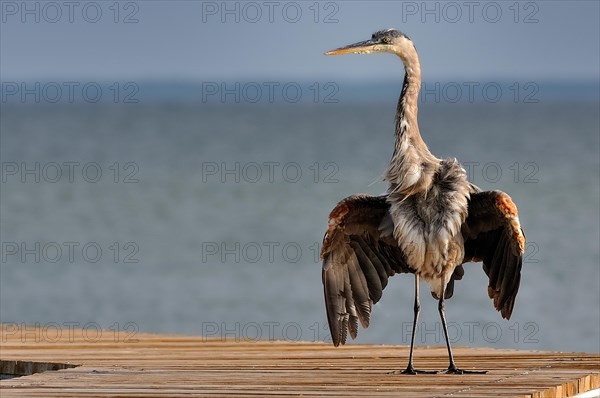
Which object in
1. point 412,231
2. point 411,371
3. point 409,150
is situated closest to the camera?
point 411,371

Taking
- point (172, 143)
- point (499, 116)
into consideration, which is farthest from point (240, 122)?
point (172, 143)

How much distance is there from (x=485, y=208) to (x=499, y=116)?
84654 millimetres

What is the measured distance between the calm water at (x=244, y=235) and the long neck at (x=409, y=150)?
0.67 m

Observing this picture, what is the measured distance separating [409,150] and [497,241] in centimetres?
76

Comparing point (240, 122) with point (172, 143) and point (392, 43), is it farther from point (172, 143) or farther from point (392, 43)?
point (392, 43)

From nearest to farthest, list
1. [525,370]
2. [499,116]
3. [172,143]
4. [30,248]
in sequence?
[525,370] → [30,248] → [172,143] → [499,116]

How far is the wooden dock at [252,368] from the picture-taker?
730cm

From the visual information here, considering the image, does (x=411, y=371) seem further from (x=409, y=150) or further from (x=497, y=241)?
(x=409, y=150)

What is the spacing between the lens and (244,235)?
30.1 metres

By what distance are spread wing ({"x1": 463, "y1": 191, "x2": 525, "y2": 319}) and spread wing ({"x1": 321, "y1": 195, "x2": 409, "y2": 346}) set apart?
1.48 feet

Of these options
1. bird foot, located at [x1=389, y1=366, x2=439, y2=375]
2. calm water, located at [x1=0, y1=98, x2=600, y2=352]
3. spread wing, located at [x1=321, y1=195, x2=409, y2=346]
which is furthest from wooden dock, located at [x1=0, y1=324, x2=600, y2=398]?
calm water, located at [x1=0, y1=98, x2=600, y2=352]

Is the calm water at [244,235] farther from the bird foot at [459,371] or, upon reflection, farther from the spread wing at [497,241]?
the bird foot at [459,371]

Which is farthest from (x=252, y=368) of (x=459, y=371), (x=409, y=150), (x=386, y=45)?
(x=386, y=45)

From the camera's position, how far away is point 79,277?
23.4 metres
